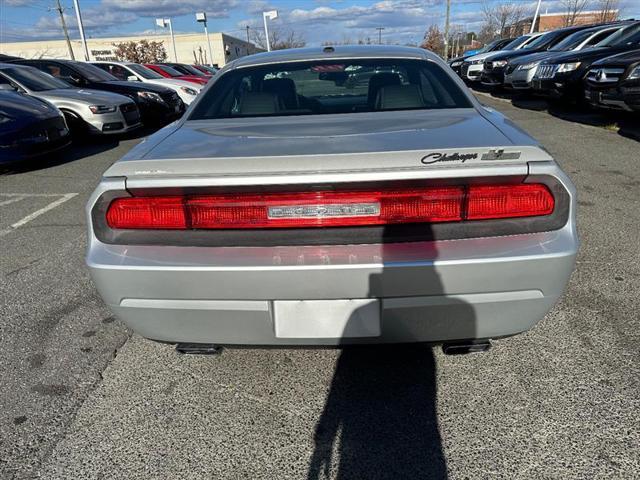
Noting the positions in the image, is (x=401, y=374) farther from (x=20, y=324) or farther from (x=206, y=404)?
(x=20, y=324)

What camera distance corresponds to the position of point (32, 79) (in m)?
8.53

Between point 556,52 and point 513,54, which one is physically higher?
point 556,52

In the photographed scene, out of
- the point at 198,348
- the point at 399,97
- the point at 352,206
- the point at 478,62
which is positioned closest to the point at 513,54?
the point at 478,62

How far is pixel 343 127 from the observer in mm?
2086

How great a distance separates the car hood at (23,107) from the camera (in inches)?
249

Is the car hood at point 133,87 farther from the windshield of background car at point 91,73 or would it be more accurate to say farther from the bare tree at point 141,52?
the bare tree at point 141,52

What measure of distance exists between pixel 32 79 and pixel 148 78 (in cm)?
481

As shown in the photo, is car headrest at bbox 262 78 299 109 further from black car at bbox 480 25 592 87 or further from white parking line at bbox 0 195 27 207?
black car at bbox 480 25 592 87

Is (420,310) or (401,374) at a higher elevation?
(420,310)

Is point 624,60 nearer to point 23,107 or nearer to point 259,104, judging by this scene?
point 259,104

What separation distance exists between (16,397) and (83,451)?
22.3 inches

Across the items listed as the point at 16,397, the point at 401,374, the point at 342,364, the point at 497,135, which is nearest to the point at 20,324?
the point at 16,397

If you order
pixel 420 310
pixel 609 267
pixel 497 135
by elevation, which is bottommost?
pixel 609 267

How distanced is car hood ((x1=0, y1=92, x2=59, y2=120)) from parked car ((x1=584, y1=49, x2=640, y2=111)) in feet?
28.0
